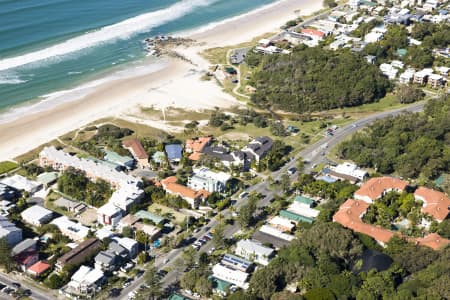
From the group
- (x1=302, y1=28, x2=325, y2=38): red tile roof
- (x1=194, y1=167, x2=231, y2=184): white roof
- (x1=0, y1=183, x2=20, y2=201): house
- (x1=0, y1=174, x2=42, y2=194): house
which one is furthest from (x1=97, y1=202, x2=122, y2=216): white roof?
(x1=302, y1=28, x2=325, y2=38): red tile roof

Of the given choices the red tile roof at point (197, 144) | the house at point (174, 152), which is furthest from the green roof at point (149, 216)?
the red tile roof at point (197, 144)

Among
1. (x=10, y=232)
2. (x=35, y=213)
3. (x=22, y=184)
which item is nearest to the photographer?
(x=10, y=232)

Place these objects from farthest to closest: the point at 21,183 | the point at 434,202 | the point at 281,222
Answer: the point at 21,183
the point at 434,202
the point at 281,222

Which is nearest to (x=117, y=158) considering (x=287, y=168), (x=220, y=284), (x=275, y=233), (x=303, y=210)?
(x=287, y=168)

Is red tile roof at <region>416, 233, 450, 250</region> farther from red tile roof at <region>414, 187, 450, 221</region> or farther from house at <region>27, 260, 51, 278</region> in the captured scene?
house at <region>27, 260, 51, 278</region>

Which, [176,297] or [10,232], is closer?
[176,297]

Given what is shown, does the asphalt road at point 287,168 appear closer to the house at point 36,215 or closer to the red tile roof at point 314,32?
the house at point 36,215

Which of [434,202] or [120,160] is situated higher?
[120,160]

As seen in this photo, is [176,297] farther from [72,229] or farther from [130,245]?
[72,229]
